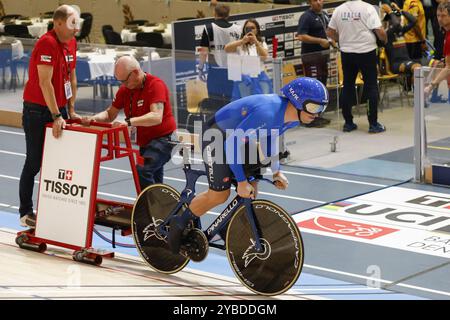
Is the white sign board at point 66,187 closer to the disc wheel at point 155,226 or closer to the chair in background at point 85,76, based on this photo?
the disc wheel at point 155,226

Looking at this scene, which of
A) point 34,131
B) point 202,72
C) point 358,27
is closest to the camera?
point 34,131

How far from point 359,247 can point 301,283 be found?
1312 mm

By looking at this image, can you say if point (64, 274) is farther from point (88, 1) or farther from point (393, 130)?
point (88, 1)

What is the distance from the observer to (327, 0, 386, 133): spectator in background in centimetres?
1411

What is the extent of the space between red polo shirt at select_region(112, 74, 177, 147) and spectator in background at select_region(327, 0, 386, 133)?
5.45 meters

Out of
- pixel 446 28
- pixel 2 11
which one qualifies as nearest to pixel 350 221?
pixel 446 28

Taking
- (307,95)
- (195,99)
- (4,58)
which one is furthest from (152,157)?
(4,58)

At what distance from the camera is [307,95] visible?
291 inches

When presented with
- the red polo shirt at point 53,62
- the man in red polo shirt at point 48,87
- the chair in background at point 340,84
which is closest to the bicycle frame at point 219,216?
the man in red polo shirt at point 48,87

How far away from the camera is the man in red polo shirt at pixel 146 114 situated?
876 cm

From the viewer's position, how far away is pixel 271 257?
7539 mm

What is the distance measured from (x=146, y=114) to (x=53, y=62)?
95 cm

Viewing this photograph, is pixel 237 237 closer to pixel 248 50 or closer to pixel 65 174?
pixel 65 174

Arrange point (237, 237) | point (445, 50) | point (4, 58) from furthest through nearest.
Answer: point (4, 58)
point (445, 50)
point (237, 237)
